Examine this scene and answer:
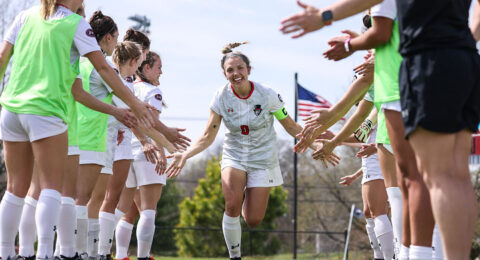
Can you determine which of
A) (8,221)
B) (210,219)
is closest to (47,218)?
(8,221)

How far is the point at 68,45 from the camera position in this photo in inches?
186

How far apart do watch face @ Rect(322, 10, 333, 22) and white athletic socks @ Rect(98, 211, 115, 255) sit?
15.4 ft

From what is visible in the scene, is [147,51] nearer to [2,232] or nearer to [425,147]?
[2,232]

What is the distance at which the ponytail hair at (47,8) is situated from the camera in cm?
475

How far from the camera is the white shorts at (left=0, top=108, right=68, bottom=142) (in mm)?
4492

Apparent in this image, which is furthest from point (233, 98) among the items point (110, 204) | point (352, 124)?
point (352, 124)

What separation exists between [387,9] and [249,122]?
153 inches

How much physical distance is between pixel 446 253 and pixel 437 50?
40.6 inches

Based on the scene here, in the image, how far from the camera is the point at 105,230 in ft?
24.5

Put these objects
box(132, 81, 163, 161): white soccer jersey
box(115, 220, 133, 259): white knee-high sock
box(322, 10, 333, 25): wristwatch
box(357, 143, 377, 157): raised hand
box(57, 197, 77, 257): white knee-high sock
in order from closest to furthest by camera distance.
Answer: box(322, 10, 333, 25): wristwatch → box(57, 197, 77, 257): white knee-high sock → box(357, 143, 377, 157): raised hand → box(132, 81, 163, 161): white soccer jersey → box(115, 220, 133, 259): white knee-high sock

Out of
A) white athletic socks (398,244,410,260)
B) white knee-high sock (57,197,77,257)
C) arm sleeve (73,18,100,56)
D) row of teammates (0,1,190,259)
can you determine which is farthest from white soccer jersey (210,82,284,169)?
white athletic socks (398,244,410,260)

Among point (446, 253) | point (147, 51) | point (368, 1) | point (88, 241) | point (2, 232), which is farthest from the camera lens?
point (147, 51)

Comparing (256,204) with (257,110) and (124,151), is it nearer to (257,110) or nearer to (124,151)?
(257,110)

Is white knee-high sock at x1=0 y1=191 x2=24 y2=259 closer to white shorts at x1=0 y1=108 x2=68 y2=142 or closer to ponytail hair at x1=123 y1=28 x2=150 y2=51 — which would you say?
white shorts at x1=0 y1=108 x2=68 y2=142
